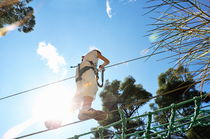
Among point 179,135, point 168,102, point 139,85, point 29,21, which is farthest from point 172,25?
point 139,85

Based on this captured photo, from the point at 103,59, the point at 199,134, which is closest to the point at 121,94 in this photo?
the point at 199,134

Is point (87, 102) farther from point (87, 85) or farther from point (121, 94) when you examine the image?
point (121, 94)

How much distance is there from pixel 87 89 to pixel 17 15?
730 centimetres

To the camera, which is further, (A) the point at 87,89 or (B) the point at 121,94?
(B) the point at 121,94

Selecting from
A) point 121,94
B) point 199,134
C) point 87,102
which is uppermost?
point 121,94

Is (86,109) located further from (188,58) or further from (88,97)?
(188,58)

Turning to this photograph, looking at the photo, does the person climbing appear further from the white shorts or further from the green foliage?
the green foliage

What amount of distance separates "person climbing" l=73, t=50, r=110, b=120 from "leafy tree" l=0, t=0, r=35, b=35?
6592 millimetres

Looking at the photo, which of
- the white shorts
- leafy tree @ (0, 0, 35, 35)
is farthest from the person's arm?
leafy tree @ (0, 0, 35, 35)

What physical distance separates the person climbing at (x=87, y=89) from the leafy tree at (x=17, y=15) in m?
6.59

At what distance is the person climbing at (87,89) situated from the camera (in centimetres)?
268

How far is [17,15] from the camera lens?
8.77m

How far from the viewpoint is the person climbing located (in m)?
2.68

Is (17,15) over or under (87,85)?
over
